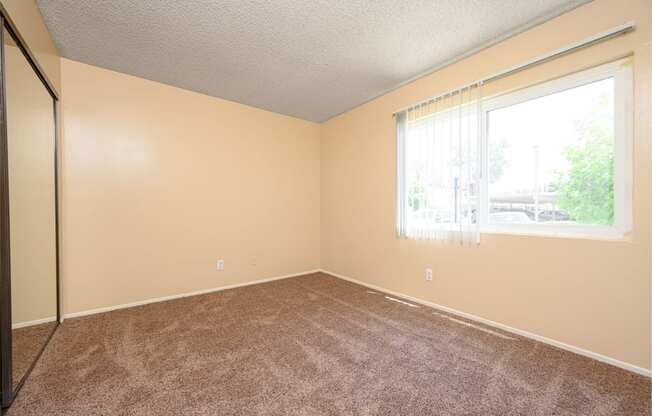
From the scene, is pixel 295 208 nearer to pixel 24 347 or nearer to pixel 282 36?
pixel 282 36

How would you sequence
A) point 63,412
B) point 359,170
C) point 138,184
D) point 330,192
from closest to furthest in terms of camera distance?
point 63,412 → point 138,184 → point 359,170 → point 330,192

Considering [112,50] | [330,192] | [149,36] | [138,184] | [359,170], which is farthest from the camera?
[330,192]

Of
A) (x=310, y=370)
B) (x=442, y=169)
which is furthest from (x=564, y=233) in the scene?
(x=310, y=370)

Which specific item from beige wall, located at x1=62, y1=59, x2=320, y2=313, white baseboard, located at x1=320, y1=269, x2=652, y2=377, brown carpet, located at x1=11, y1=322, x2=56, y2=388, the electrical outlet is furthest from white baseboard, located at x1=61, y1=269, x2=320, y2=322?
the electrical outlet

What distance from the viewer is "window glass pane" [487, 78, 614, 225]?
185cm

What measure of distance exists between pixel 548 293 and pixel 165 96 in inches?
171

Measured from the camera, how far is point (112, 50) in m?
2.42

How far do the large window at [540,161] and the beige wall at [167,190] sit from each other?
89.0 inches

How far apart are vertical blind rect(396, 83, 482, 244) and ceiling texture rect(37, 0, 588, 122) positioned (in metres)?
0.46

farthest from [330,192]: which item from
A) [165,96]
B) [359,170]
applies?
[165,96]

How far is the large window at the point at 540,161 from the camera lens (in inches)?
70.9

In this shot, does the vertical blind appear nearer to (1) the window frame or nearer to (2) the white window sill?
(2) the white window sill

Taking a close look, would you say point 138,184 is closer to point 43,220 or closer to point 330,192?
point 43,220

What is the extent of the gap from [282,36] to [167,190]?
2187 millimetres
